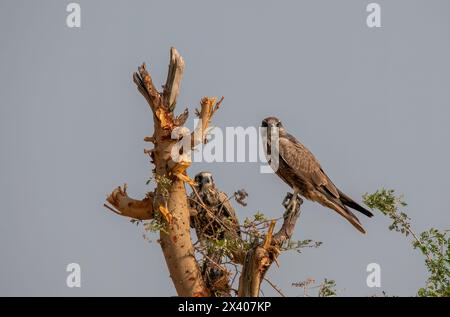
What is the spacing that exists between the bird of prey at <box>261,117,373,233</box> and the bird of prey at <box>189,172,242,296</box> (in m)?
0.97

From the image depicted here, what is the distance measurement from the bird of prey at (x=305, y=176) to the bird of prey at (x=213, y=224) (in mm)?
967

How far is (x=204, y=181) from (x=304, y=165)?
1.47 metres

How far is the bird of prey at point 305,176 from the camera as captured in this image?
1525 centimetres

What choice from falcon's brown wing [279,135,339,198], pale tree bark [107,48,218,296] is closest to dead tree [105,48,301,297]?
pale tree bark [107,48,218,296]

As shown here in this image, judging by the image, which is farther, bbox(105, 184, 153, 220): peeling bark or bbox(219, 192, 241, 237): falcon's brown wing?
bbox(219, 192, 241, 237): falcon's brown wing

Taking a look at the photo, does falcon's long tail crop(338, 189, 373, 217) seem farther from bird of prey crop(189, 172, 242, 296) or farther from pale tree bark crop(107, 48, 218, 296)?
pale tree bark crop(107, 48, 218, 296)

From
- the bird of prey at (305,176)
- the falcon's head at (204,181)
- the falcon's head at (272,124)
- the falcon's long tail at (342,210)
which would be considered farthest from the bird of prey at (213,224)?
the falcon's long tail at (342,210)

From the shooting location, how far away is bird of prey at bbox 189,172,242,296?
44.7 ft

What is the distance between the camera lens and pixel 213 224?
1480 centimetres

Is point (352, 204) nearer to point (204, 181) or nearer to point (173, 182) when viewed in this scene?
point (204, 181)

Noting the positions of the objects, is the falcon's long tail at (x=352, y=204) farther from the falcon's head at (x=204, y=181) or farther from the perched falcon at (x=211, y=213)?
the falcon's head at (x=204, y=181)
